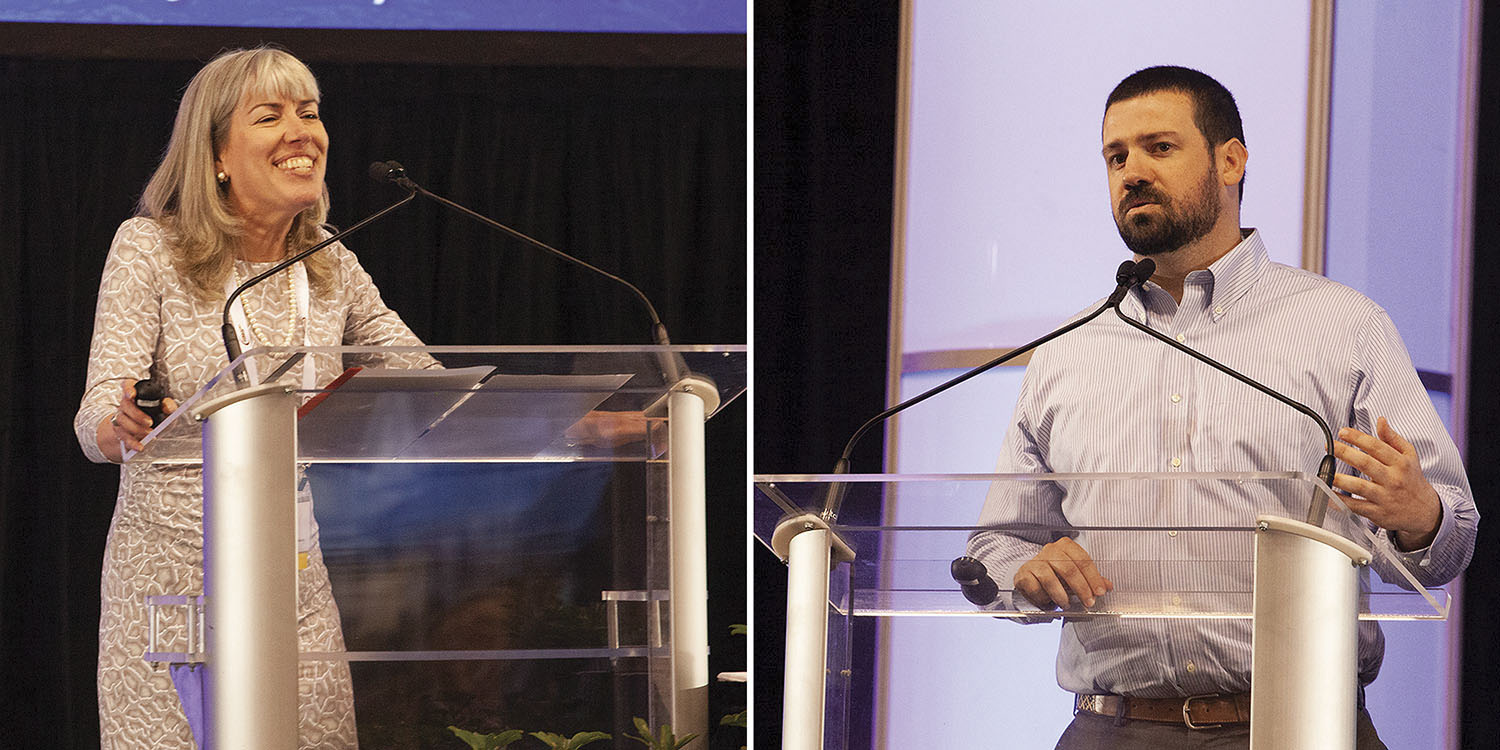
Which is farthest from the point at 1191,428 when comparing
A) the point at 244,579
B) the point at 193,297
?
the point at 193,297

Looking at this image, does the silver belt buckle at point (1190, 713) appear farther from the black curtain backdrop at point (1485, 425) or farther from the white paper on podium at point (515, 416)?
the black curtain backdrop at point (1485, 425)

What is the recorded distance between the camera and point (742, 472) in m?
3.50

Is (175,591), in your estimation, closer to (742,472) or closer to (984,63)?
(742,472)

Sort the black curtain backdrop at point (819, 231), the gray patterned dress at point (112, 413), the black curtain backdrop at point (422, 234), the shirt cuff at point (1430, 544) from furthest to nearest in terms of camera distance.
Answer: the black curtain backdrop at point (819, 231), the black curtain backdrop at point (422, 234), the gray patterned dress at point (112, 413), the shirt cuff at point (1430, 544)

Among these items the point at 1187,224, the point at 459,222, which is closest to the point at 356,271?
the point at 459,222

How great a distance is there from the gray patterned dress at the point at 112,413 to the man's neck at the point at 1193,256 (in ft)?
5.62

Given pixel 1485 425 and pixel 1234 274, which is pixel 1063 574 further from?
pixel 1485 425

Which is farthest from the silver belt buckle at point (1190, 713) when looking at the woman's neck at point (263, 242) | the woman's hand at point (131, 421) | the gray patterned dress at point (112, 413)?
the woman's neck at point (263, 242)

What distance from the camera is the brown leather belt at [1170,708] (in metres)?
1.80

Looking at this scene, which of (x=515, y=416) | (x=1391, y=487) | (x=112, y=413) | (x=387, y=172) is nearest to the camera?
(x=515, y=416)

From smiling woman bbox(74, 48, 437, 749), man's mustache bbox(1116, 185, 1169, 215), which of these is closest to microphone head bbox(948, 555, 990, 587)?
smiling woman bbox(74, 48, 437, 749)

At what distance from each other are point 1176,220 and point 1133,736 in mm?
1311

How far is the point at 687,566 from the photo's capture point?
6.39 feet

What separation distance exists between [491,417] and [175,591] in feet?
4.05
